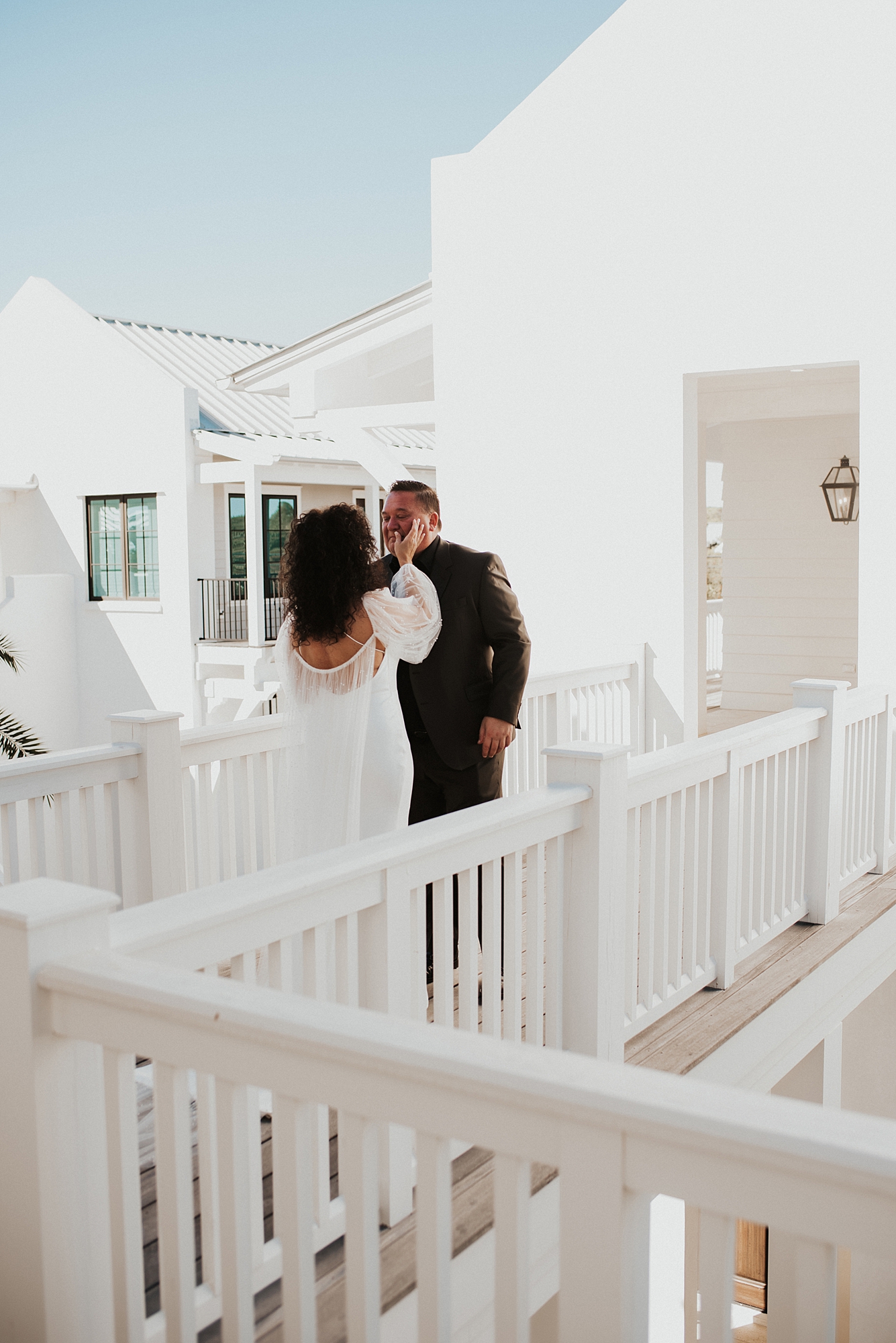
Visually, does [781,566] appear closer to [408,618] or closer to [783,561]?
[783,561]

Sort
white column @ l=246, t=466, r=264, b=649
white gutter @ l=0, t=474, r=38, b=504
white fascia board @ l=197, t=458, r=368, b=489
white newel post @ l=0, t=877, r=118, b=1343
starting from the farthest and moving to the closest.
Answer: white gutter @ l=0, t=474, r=38, b=504
white fascia board @ l=197, t=458, r=368, b=489
white column @ l=246, t=466, r=264, b=649
white newel post @ l=0, t=877, r=118, b=1343

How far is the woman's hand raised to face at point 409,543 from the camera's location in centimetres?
415

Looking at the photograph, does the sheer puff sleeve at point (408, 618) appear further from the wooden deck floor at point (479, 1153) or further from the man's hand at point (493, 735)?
the wooden deck floor at point (479, 1153)

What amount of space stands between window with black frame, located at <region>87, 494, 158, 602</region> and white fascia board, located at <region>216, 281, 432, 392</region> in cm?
742

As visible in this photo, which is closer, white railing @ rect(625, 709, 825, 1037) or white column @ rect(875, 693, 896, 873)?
white railing @ rect(625, 709, 825, 1037)

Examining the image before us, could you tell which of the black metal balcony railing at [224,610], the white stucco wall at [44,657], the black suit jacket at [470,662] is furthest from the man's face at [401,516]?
the white stucco wall at [44,657]

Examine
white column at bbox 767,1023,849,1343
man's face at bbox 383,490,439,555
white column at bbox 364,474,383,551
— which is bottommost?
white column at bbox 767,1023,849,1343

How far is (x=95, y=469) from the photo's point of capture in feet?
55.1

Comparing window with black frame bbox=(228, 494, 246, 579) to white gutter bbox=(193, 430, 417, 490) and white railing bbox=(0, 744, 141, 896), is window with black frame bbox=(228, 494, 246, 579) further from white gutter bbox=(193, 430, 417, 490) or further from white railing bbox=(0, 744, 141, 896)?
white railing bbox=(0, 744, 141, 896)

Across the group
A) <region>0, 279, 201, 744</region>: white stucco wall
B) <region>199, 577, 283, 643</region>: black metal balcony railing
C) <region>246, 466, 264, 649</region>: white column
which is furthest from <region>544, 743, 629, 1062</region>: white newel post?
<region>0, 279, 201, 744</region>: white stucco wall

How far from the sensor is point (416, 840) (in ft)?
8.26

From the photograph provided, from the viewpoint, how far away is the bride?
3.45 m

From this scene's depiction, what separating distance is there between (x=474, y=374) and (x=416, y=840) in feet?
18.3

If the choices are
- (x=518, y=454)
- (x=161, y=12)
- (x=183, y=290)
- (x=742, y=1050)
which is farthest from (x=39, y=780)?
(x=183, y=290)
